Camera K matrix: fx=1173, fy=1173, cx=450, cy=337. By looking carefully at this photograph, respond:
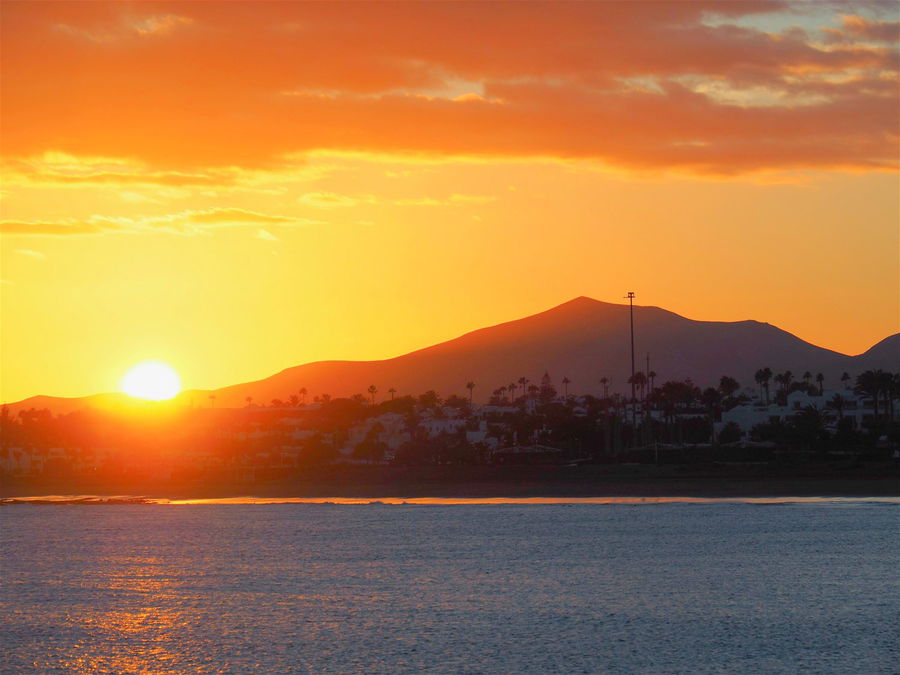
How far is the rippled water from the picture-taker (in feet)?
74.3

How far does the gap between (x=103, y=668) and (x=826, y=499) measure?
48377 mm

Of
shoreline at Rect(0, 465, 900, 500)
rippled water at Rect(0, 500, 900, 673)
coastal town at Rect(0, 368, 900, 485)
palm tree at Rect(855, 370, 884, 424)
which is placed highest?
palm tree at Rect(855, 370, 884, 424)

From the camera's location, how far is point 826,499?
62.3m

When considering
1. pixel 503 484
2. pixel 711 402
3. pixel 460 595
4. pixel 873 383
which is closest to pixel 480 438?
pixel 711 402

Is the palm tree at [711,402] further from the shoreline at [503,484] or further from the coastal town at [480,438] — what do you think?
the shoreline at [503,484]

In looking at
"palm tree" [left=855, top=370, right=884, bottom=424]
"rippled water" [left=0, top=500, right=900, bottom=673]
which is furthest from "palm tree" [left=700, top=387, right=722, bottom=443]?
"rippled water" [left=0, top=500, right=900, bottom=673]

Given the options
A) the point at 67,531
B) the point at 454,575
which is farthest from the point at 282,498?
the point at 454,575

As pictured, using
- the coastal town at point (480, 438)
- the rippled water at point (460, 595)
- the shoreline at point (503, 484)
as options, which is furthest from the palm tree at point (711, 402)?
the rippled water at point (460, 595)

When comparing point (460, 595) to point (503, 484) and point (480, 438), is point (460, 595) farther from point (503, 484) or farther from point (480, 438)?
point (480, 438)

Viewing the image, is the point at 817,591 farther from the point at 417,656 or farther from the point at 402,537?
the point at 402,537

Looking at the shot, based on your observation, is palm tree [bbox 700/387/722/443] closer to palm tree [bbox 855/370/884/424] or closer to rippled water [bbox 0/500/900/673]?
palm tree [bbox 855/370/884/424]

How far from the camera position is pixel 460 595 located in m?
30.1

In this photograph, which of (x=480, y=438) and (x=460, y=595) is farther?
(x=480, y=438)

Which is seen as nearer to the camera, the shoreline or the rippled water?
the rippled water
